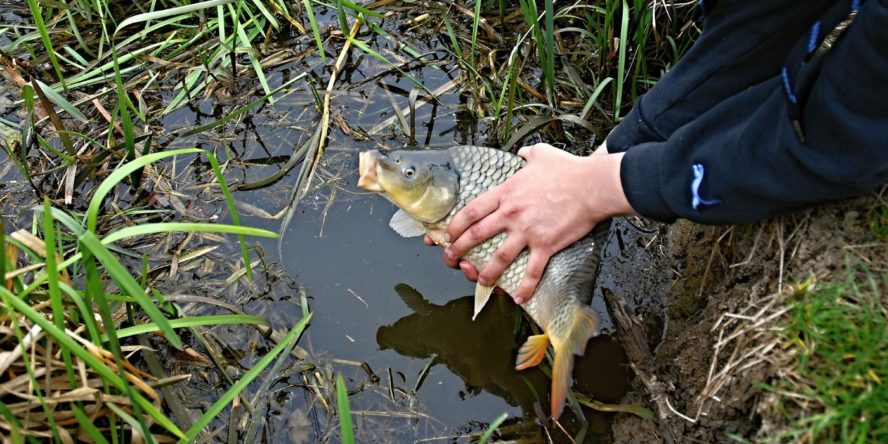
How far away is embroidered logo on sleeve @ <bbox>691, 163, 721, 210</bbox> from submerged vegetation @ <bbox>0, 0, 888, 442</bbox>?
30 centimetres

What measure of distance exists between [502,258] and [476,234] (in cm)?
10

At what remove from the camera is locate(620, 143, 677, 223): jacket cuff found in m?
2.03

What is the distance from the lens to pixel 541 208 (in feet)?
7.43

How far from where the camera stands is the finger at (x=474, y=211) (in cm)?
237

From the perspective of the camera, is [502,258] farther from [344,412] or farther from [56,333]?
[56,333]

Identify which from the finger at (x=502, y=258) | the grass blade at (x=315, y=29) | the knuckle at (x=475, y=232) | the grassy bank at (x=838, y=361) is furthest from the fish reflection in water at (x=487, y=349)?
the grass blade at (x=315, y=29)

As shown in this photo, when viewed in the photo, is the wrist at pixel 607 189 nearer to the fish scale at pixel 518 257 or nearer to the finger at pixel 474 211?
the fish scale at pixel 518 257

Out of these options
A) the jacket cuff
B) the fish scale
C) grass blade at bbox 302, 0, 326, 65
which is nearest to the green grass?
the jacket cuff

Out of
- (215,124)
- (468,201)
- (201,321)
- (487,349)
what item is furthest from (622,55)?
(201,321)

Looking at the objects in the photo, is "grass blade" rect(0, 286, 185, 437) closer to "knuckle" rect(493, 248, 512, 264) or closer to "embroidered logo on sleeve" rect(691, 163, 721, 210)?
"knuckle" rect(493, 248, 512, 264)

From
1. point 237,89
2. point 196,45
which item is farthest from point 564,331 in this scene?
point 196,45

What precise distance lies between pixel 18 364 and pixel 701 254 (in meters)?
1.82

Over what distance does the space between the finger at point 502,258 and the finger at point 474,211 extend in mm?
102

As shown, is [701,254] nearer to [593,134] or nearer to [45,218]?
[593,134]
